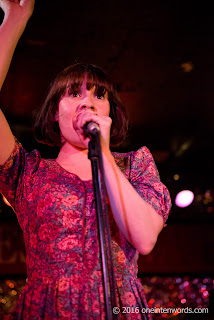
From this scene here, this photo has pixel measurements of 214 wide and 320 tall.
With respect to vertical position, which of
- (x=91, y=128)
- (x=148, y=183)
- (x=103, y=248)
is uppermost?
(x=91, y=128)

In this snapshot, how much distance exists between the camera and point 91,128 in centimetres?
101

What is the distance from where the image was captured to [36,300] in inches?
43.1

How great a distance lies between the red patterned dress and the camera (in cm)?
109

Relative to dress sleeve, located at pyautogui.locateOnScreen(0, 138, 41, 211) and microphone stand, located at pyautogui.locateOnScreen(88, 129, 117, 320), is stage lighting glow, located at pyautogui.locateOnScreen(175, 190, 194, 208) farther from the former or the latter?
microphone stand, located at pyautogui.locateOnScreen(88, 129, 117, 320)

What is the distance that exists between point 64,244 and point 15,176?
30 cm

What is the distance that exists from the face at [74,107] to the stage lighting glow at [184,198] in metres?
3.49

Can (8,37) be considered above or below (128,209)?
above

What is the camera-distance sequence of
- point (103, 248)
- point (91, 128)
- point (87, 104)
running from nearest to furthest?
1. point (103, 248)
2. point (91, 128)
3. point (87, 104)

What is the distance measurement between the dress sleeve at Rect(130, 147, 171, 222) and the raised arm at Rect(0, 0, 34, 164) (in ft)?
1.38

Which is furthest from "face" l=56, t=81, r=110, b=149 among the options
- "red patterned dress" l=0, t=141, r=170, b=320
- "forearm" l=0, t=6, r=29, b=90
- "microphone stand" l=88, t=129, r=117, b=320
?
"microphone stand" l=88, t=129, r=117, b=320

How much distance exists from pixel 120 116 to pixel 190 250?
338cm

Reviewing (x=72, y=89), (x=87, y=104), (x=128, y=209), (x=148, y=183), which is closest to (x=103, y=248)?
(x=128, y=209)

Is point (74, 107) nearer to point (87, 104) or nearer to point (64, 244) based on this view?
point (87, 104)

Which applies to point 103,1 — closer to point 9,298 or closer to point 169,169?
point 169,169
